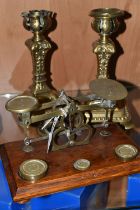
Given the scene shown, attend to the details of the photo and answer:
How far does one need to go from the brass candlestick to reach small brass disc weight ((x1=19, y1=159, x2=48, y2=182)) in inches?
10.7

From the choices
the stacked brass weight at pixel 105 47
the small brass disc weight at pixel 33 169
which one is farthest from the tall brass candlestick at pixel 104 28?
the small brass disc weight at pixel 33 169

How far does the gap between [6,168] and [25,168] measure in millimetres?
58

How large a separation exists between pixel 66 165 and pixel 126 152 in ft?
0.45

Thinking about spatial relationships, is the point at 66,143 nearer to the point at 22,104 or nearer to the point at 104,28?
the point at 22,104

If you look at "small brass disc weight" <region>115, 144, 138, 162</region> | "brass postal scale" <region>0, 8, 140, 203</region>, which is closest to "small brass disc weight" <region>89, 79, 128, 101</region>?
"brass postal scale" <region>0, 8, 140, 203</region>

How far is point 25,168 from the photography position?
72 cm

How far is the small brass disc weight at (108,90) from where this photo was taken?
763 mm

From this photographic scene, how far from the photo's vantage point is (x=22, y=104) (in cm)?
73

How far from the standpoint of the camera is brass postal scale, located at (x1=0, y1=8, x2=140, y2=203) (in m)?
0.72

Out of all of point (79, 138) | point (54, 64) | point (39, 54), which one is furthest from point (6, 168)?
point (54, 64)

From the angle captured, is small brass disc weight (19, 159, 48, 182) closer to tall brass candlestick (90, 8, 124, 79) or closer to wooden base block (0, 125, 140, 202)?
wooden base block (0, 125, 140, 202)

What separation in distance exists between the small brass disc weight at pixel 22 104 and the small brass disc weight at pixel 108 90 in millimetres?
139

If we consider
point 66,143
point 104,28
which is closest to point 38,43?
point 104,28

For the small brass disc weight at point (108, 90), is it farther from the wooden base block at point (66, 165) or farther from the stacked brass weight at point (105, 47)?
the wooden base block at point (66, 165)
